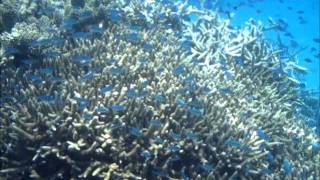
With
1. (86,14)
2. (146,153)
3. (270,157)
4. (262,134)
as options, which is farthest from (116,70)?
(270,157)

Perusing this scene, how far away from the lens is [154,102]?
5.90 meters

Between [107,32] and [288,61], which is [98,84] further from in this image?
[288,61]

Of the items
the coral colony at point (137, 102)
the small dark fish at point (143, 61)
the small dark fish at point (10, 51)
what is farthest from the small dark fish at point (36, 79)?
the small dark fish at point (143, 61)

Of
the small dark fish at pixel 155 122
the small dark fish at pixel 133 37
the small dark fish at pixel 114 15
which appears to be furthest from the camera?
the small dark fish at pixel 114 15

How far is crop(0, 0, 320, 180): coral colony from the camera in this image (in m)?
5.18

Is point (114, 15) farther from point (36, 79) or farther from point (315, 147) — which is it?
point (315, 147)

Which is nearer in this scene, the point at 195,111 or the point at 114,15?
the point at 195,111

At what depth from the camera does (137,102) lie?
565 centimetres

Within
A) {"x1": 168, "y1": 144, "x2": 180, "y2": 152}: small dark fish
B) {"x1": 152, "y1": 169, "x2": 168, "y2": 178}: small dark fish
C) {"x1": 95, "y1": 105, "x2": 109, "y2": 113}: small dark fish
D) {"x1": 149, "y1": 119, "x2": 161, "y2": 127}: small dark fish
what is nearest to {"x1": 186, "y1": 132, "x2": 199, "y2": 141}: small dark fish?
{"x1": 168, "y1": 144, "x2": 180, "y2": 152}: small dark fish

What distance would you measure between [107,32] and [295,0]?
116ft

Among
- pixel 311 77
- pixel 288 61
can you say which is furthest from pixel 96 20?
pixel 311 77

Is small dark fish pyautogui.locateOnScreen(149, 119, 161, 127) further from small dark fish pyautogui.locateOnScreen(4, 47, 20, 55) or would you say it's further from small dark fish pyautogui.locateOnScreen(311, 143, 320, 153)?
small dark fish pyautogui.locateOnScreen(311, 143, 320, 153)

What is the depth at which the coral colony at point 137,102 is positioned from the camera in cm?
518

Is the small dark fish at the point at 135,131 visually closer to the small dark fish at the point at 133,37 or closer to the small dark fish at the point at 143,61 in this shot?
the small dark fish at the point at 143,61
